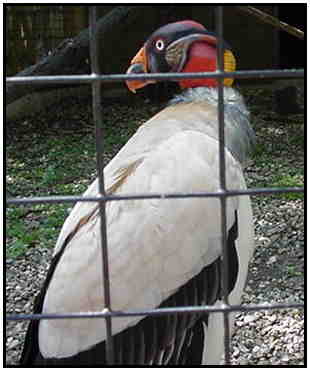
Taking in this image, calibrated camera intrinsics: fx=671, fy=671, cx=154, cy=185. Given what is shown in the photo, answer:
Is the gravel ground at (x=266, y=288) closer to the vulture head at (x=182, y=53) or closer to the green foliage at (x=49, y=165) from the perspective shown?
the green foliage at (x=49, y=165)

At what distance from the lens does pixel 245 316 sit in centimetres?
290

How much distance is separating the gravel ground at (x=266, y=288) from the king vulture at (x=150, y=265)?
2.02 feet

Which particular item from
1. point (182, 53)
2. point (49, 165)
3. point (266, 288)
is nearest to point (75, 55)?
point (49, 165)

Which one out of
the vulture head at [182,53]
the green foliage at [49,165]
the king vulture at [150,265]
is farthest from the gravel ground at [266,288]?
the vulture head at [182,53]

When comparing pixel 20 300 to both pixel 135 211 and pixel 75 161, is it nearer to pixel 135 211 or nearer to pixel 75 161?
pixel 135 211

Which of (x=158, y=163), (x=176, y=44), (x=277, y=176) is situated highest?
(x=176, y=44)

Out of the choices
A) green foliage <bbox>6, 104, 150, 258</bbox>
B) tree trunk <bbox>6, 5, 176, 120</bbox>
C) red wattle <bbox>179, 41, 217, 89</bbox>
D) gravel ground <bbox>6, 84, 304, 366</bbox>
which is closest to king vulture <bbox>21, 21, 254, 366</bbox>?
red wattle <bbox>179, 41, 217, 89</bbox>

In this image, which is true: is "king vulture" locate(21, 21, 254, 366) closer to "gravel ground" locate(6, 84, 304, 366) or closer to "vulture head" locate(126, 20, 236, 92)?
"vulture head" locate(126, 20, 236, 92)

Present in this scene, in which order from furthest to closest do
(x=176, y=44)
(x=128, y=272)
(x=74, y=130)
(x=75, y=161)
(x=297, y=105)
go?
(x=297, y=105) → (x=74, y=130) → (x=75, y=161) → (x=176, y=44) → (x=128, y=272)

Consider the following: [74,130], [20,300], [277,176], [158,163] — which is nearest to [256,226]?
[277,176]

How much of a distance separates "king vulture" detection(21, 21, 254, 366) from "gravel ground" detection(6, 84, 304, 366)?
2.02 ft

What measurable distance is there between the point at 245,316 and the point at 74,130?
3289mm

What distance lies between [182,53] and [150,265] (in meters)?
0.90

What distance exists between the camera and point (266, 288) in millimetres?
3107
